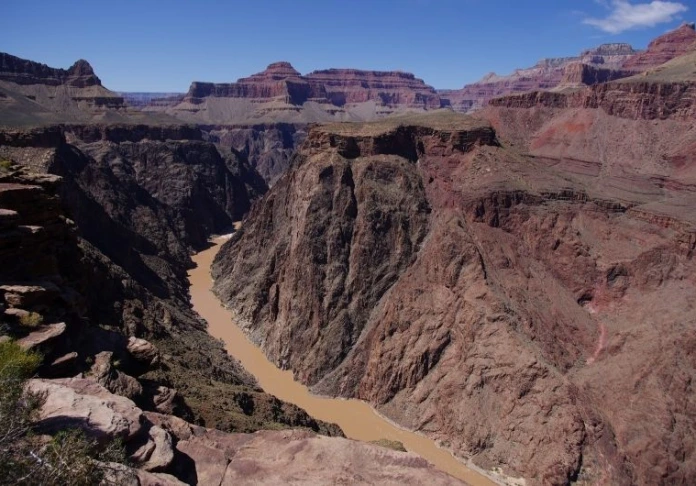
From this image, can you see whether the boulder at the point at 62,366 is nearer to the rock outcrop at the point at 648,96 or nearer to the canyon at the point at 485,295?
the canyon at the point at 485,295

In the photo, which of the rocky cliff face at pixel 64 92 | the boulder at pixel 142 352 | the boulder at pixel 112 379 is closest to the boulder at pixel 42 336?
the boulder at pixel 112 379

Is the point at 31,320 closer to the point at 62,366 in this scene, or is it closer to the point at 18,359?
the point at 62,366

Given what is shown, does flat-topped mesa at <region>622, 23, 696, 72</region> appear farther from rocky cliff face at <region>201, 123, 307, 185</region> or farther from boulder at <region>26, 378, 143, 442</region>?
boulder at <region>26, 378, 143, 442</region>

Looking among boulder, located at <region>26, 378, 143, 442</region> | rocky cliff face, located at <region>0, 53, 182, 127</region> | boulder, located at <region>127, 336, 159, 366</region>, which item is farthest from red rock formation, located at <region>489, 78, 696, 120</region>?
rocky cliff face, located at <region>0, 53, 182, 127</region>

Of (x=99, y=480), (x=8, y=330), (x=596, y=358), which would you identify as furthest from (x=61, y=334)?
(x=596, y=358)

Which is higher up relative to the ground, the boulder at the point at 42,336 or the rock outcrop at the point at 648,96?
the rock outcrop at the point at 648,96

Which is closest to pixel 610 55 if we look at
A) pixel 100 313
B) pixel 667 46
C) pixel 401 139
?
pixel 667 46
